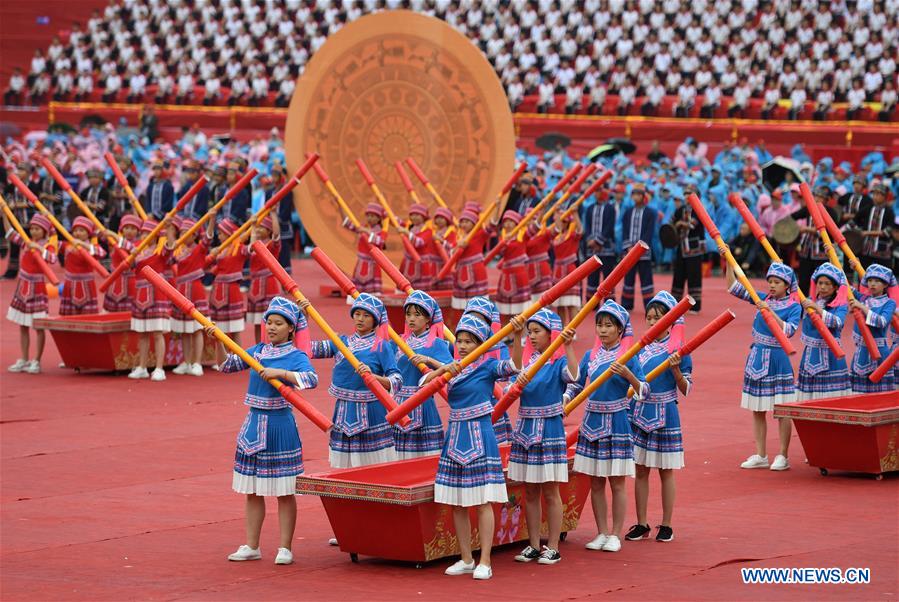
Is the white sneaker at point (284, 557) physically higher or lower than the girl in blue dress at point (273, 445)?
lower

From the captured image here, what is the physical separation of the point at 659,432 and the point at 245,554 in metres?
2.31

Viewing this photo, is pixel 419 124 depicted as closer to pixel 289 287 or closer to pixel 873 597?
pixel 289 287

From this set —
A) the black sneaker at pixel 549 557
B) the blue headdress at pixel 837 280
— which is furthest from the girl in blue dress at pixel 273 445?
the blue headdress at pixel 837 280

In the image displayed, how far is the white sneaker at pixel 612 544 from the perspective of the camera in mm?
7957

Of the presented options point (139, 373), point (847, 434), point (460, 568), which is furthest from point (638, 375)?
point (139, 373)

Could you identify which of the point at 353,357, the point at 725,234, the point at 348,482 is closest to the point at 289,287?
the point at 353,357

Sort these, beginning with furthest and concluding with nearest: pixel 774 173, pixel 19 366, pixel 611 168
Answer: pixel 611 168, pixel 774 173, pixel 19 366

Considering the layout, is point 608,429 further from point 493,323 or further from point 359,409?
point 359,409

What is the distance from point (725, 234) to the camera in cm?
2261

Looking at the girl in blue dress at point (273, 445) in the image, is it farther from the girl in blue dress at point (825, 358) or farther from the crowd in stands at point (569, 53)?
the crowd in stands at point (569, 53)

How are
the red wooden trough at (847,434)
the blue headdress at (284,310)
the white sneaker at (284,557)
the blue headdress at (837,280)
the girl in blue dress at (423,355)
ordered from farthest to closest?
the blue headdress at (837,280) → the red wooden trough at (847,434) → the girl in blue dress at (423,355) → the blue headdress at (284,310) → the white sneaker at (284,557)

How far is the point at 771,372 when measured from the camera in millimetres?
10281

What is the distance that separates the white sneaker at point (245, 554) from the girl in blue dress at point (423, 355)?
3.76 feet

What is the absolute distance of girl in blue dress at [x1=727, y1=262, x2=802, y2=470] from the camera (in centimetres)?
1022
